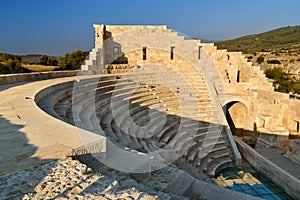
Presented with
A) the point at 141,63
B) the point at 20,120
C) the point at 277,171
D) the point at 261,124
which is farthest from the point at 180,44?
the point at 20,120

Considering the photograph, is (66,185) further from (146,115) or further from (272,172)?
(272,172)

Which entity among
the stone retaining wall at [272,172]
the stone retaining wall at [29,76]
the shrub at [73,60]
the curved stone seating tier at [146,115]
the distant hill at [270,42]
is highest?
the distant hill at [270,42]

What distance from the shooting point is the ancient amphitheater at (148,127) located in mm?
2783

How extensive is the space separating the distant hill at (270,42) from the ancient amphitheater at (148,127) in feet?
141

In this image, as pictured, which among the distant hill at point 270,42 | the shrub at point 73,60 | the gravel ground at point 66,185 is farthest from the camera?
the distant hill at point 270,42

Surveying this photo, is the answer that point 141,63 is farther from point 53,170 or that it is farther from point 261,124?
point 53,170

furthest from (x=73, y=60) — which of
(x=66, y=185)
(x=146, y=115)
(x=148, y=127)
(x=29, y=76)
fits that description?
(x=66, y=185)

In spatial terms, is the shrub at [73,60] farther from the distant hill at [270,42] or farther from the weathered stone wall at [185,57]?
the distant hill at [270,42]

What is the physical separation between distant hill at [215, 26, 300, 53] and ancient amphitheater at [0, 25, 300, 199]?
4302cm

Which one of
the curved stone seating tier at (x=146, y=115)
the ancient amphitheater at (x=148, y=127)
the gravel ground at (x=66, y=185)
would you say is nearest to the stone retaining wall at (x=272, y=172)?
the ancient amphitheater at (x=148, y=127)

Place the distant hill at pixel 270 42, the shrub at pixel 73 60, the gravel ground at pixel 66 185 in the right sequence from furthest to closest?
the distant hill at pixel 270 42, the shrub at pixel 73 60, the gravel ground at pixel 66 185

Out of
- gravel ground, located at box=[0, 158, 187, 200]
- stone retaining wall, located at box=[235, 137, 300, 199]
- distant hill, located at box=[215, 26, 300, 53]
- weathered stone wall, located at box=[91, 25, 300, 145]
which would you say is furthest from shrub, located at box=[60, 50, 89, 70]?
distant hill, located at box=[215, 26, 300, 53]

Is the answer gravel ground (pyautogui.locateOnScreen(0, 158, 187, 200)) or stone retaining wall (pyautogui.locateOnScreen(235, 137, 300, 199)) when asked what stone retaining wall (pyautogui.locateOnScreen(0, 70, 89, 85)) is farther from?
stone retaining wall (pyautogui.locateOnScreen(235, 137, 300, 199))

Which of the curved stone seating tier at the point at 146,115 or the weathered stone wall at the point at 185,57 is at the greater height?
the weathered stone wall at the point at 185,57
